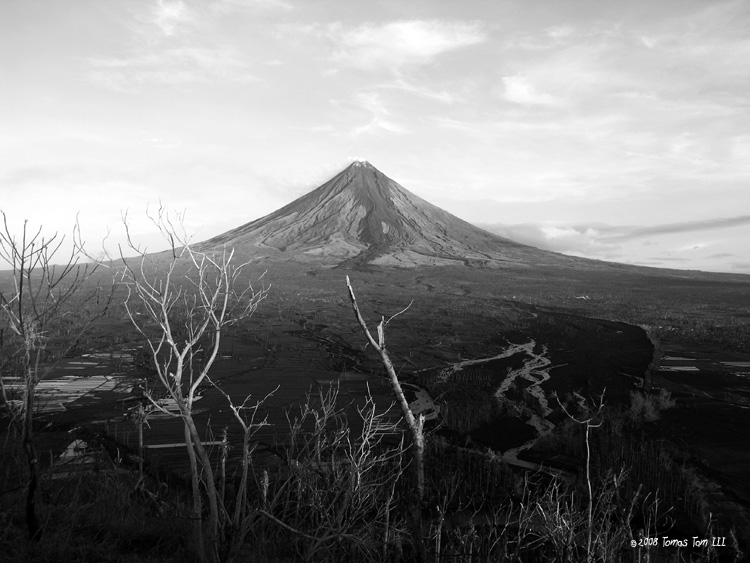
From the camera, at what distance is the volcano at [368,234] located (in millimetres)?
85562

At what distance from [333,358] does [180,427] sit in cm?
1003

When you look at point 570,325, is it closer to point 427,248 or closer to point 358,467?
point 358,467

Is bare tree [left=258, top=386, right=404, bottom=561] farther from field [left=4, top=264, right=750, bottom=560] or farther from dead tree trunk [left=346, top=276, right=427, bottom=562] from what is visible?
field [left=4, top=264, right=750, bottom=560]

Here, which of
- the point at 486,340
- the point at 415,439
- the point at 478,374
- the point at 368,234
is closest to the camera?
the point at 415,439

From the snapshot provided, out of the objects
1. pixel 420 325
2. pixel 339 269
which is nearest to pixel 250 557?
pixel 420 325

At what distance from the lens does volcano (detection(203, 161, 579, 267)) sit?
3369 inches

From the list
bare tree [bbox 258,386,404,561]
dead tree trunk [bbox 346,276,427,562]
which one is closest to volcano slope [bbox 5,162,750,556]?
bare tree [bbox 258,386,404,561]

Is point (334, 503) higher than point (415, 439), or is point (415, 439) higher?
point (415, 439)

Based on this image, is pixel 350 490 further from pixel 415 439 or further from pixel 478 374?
pixel 478 374

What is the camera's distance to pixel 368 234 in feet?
325

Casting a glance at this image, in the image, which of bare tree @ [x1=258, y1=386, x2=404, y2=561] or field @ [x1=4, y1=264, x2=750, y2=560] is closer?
bare tree @ [x1=258, y1=386, x2=404, y2=561]

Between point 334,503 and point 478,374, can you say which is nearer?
point 334,503

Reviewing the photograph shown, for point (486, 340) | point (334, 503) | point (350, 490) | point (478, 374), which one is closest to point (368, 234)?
point (486, 340)

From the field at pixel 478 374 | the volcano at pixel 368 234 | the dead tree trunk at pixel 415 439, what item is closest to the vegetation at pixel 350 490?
the dead tree trunk at pixel 415 439
